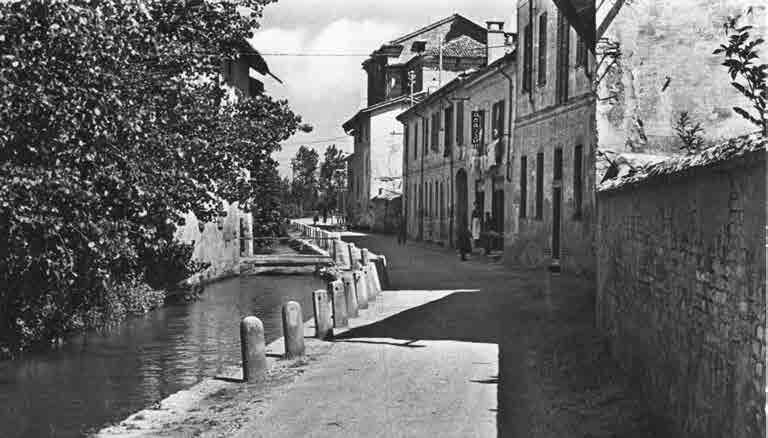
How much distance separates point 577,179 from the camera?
2058 cm

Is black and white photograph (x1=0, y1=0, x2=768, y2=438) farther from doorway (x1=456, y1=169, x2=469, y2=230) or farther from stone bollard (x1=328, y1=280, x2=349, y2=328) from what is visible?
doorway (x1=456, y1=169, x2=469, y2=230)

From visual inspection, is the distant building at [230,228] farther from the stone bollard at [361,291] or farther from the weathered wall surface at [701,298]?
the weathered wall surface at [701,298]

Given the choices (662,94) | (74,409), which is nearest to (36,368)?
(74,409)

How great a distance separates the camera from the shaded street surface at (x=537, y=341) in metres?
7.67

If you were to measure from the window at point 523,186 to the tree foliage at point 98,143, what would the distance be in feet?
28.5

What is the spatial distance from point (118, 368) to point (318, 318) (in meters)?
3.07

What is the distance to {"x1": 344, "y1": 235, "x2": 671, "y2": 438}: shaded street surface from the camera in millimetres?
7668

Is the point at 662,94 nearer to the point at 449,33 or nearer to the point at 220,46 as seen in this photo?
the point at 220,46

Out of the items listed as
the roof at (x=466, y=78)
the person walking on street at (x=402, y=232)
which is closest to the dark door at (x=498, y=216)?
the roof at (x=466, y=78)

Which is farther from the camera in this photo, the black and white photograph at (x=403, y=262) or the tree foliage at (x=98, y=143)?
the tree foliage at (x=98, y=143)

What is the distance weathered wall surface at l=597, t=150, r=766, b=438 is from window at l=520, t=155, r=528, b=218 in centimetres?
1559

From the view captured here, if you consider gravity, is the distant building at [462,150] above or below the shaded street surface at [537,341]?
above

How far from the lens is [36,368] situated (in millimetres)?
13305

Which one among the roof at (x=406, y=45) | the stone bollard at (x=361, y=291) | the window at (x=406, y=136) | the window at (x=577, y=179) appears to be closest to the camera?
the stone bollard at (x=361, y=291)
